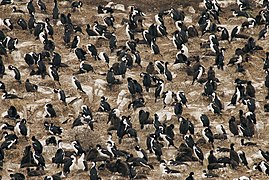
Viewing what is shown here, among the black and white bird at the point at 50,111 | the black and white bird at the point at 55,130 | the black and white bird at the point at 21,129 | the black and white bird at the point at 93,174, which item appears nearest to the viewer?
the black and white bird at the point at 93,174

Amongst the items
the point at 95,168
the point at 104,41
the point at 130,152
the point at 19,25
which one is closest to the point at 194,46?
the point at 104,41

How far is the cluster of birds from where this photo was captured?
3097cm

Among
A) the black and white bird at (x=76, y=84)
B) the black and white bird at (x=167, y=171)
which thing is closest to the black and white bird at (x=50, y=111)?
the black and white bird at (x=76, y=84)

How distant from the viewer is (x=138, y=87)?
3622 centimetres

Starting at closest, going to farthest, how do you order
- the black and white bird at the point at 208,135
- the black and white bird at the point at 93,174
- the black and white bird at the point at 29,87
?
1. the black and white bird at the point at 93,174
2. the black and white bird at the point at 208,135
3. the black and white bird at the point at 29,87

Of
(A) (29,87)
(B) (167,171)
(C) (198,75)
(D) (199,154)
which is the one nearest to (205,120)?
(D) (199,154)

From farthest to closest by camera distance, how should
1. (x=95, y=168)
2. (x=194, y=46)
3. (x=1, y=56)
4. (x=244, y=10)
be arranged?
(x=244, y=10) < (x=194, y=46) < (x=1, y=56) < (x=95, y=168)

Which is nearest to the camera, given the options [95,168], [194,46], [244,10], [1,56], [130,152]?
[95,168]

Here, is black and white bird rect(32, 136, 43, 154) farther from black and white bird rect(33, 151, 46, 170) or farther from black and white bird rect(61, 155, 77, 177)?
black and white bird rect(61, 155, 77, 177)

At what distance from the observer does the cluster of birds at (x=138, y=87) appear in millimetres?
30969

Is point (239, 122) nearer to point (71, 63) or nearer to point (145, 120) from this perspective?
point (145, 120)

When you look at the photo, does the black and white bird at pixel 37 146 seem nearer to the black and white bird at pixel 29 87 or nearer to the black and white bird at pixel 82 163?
the black and white bird at pixel 82 163

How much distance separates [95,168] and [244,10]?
61.7ft

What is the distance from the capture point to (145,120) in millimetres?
33750
